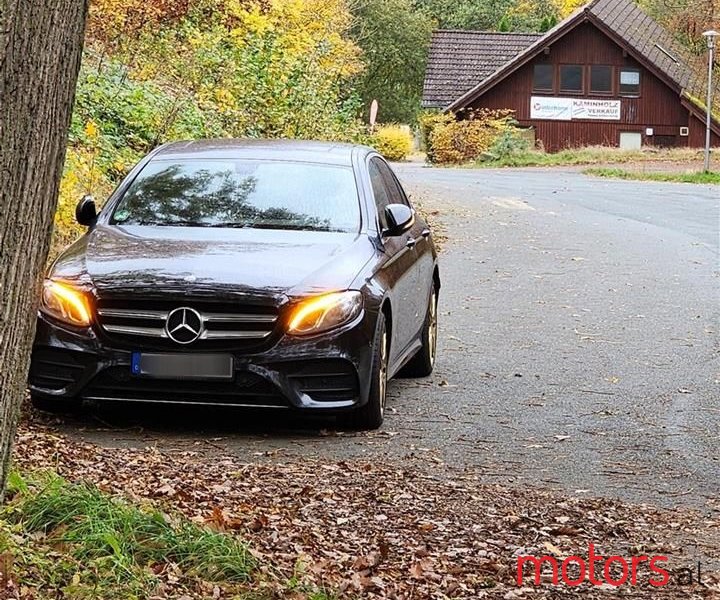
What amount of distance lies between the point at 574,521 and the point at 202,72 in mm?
15135

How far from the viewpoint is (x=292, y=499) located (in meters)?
6.20

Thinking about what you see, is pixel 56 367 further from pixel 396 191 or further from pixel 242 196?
pixel 396 191

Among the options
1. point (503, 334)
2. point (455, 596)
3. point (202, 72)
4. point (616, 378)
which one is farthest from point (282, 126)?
point (455, 596)

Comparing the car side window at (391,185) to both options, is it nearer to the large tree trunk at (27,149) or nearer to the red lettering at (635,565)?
the red lettering at (635,565)

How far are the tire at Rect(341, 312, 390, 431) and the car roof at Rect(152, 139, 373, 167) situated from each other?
1608 mm

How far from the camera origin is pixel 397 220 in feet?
29.2

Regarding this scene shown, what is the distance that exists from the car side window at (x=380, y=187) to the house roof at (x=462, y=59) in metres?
59.7

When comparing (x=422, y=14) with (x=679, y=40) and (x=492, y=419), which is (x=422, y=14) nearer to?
(x=679, y=40)

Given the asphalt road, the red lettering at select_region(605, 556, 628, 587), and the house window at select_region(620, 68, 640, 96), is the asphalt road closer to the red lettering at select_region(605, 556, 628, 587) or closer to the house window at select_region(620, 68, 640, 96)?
the red lettering at select_region(605, 556, 628, 587)

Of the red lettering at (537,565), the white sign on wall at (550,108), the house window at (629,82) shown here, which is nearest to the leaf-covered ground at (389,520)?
the red lettering at (537,565)

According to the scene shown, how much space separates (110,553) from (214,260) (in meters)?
3.47

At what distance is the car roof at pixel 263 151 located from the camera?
366 inches

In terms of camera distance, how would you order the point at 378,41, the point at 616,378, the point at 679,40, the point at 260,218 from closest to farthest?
the point at 260,218
the point at 616,378
the point at 679,40
the point at 378,41

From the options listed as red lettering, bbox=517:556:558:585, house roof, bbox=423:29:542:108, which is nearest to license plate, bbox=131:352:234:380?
red lettering, bbox=517:556:558:585
